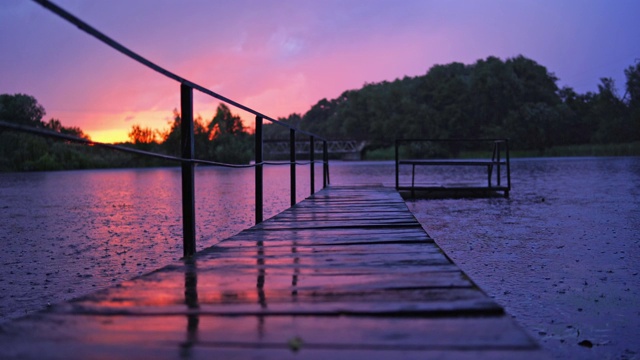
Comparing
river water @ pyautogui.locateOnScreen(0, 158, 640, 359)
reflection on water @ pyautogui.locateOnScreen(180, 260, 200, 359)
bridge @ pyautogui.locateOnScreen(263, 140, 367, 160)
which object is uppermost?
bridge @ pyautogui.locateOnScreen(263, 140, 367, 160)

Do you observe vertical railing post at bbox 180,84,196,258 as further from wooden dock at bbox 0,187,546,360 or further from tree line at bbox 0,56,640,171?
tree line at bbox 0,56,640,171

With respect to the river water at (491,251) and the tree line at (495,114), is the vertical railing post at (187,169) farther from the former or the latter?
the tree line at (495,114)

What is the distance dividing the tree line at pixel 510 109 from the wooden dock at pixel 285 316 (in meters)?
58.2

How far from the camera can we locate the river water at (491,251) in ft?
10.1

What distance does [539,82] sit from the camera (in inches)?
2564

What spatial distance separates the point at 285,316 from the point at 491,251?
149 inches

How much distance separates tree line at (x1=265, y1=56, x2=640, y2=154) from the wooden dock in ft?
191

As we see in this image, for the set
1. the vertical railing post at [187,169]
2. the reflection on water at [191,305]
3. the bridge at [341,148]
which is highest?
the bridge at [341,148]

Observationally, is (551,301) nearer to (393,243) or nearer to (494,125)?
(393,243)

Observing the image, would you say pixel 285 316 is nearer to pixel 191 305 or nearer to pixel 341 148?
pixel 191 305

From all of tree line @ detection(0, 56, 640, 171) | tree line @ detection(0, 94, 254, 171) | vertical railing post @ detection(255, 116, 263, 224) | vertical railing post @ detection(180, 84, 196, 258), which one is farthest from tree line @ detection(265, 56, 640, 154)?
vertical railing post @ detection(180, 84, 196, 258)

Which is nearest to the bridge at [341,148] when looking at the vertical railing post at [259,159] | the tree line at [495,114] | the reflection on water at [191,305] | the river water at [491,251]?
the tree line at [495,114]

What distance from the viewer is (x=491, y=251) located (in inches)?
200

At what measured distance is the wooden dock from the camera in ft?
4.51
